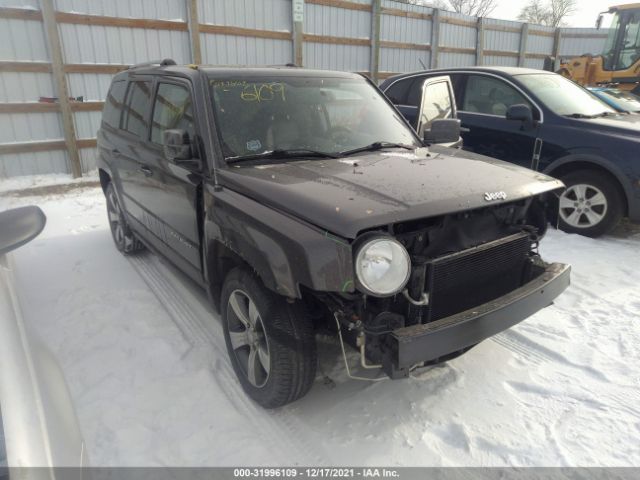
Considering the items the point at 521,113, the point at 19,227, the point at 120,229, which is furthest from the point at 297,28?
the point at 19,227

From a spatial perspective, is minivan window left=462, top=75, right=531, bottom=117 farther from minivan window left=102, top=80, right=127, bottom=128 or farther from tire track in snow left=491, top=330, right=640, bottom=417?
minivan window left=102, top=80, right=127, bottom=128

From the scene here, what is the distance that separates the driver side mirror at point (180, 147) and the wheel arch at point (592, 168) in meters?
4.30

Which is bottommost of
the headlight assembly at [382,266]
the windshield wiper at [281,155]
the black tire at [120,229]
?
the black tire at [120,229]

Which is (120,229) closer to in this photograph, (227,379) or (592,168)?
(227,379)

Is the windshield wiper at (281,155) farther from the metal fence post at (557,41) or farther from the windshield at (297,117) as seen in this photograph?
the metal fence post at (557,41)

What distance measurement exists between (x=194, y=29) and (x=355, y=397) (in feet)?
28.5

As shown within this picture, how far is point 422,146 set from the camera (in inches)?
140

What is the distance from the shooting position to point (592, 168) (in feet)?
17.1

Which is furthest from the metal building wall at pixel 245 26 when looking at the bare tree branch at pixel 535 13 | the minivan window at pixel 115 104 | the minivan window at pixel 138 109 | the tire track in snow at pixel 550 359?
the bare tree branch at pixel 535 13

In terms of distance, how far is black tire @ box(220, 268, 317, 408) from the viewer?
2.39 meters

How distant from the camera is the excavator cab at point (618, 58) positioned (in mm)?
11914

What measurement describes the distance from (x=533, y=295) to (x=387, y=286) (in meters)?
1.00

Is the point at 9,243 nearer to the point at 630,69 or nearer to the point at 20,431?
the point at 20,431

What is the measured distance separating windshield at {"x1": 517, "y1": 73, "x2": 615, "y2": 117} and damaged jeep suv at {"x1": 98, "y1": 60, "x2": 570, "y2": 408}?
2.56 meters
